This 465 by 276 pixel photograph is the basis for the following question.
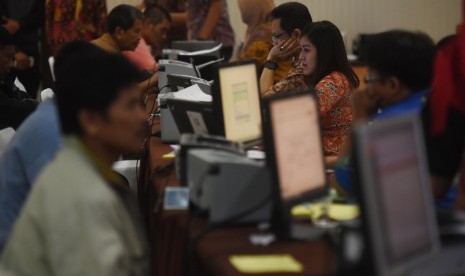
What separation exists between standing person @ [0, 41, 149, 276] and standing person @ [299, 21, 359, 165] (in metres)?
1.84

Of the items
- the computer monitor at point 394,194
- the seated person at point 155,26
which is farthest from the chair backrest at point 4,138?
the seated person at point 155,26

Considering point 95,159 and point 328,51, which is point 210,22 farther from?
point 95,159

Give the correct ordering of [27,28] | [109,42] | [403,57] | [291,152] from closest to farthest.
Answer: [291,152], [403,57], [109,42], [27,28]

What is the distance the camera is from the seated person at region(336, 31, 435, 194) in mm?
2689

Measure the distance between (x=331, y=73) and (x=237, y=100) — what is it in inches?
30.2

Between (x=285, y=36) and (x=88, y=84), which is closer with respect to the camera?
(x=88, y=84)

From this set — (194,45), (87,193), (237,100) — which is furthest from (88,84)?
(194,45)

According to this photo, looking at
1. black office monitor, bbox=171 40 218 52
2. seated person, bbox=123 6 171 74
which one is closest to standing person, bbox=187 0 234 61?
seated person, bbox=123 6 171 74

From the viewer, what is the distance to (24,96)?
504 centimetres

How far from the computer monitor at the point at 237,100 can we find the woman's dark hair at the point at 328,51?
1.89ft

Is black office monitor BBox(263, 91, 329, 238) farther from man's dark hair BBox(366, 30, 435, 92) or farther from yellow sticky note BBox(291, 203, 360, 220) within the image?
man's dark hair BBox(366, 30, 435, 92)

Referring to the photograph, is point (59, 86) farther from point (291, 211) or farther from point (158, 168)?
point (158, 168)

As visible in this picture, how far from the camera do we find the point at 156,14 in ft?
23.5

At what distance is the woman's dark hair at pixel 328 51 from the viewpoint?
13.4 ft
